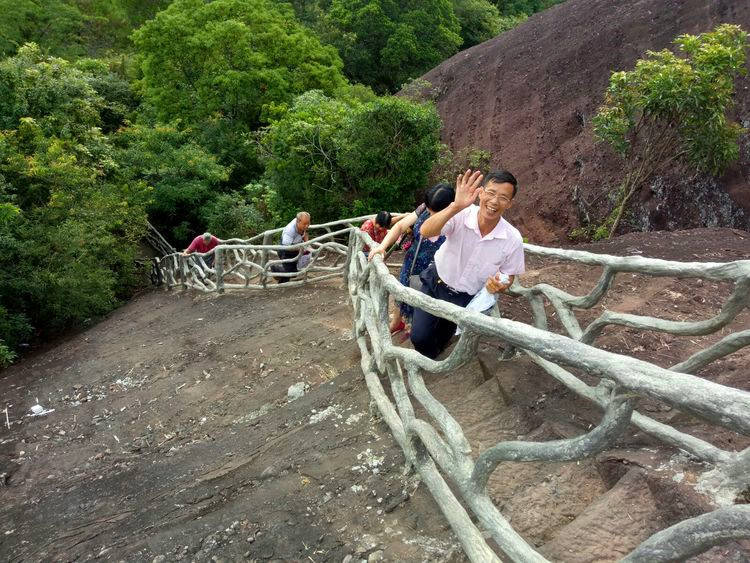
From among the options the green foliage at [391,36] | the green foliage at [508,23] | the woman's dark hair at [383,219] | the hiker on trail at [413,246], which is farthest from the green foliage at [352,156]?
the green foliage at [508,23]

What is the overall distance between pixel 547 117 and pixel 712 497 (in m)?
15.1

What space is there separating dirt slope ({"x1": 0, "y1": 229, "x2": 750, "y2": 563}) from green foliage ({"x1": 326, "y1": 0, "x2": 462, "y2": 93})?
19089 millimetres

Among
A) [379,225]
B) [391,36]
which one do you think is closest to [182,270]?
[379,225]

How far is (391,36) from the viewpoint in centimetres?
2234

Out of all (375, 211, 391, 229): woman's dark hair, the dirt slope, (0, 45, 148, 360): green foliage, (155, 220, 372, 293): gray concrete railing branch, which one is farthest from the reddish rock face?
(0, 45, 148, 360): green foliage

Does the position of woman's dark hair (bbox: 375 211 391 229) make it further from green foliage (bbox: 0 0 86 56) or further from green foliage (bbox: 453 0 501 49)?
green foliage (bbox: 453 0 501 49)

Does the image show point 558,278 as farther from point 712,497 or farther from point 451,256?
point 712,497

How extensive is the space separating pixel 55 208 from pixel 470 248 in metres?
10.7

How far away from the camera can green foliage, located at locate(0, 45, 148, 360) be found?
9867 mm

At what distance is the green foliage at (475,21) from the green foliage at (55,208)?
1987 cm

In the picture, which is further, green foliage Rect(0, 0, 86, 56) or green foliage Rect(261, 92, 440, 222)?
green foliage Rect(0, 0, 86, 56)

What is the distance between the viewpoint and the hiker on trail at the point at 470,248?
114 inches

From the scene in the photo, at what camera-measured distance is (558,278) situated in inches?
215

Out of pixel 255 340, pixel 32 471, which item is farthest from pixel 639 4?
pixel 32 471
